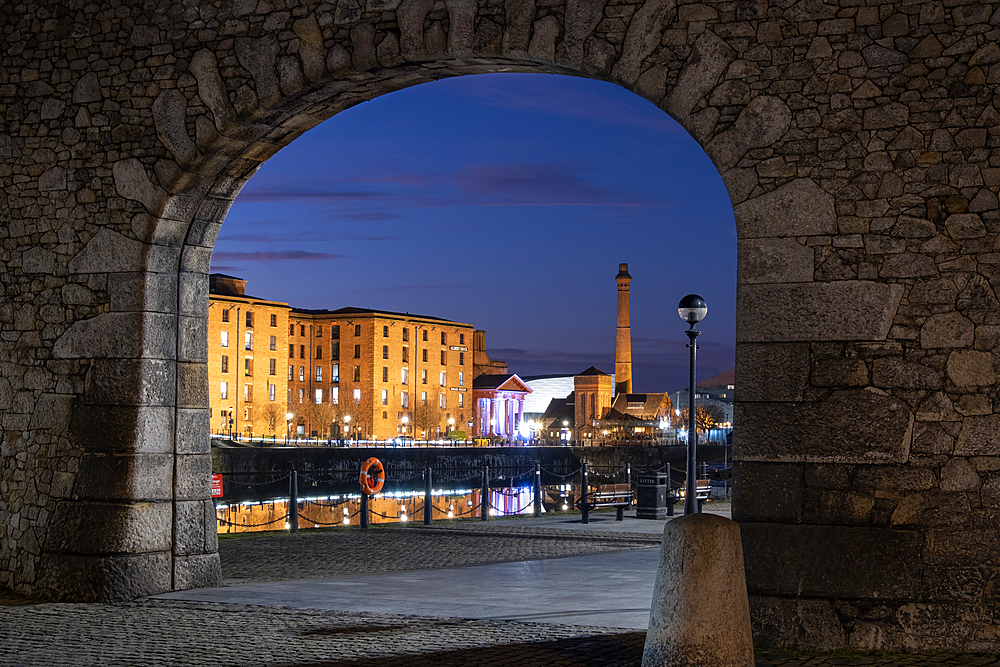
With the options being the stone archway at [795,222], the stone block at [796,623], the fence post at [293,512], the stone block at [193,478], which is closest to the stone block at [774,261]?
the stone archway at [795,222]

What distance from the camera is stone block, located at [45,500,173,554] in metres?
9.32

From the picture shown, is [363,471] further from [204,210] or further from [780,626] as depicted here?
[780,626]

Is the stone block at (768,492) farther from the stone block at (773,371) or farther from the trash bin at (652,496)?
the trash bin at (652,496)

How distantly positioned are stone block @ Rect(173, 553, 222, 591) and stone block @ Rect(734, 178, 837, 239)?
5399mm

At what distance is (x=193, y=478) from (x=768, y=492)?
499 cm

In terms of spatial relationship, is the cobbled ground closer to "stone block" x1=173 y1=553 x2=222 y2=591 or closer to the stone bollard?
"stone block" x1=173 y1=553 x2=222 y2=591

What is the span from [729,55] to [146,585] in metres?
6.16

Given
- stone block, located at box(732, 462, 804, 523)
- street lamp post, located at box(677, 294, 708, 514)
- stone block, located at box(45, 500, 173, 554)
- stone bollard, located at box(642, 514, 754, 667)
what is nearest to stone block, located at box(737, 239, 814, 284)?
stone block, located at box(732, 462, 804, 523)

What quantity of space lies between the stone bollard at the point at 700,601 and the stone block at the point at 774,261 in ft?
8.24

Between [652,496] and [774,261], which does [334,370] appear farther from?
[774,261]

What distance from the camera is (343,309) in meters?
99.8

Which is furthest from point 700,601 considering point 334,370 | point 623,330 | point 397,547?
point 334,370

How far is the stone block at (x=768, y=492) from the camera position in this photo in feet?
23.9

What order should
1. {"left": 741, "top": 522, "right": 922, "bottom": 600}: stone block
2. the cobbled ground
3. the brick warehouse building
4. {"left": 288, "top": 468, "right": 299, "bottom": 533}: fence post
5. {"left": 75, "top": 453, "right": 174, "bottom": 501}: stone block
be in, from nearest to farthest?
the cobbled ground < {"left": 741, "top": 522, "right": 922, "bottom": 600}: stone block < {"left": 75, "top": 453, "right": 174, "bottom": 501}: stone block < {"left": 288, "top": 468, "right": 299, "bottom": 533}: fence post < the brick warehouse building
